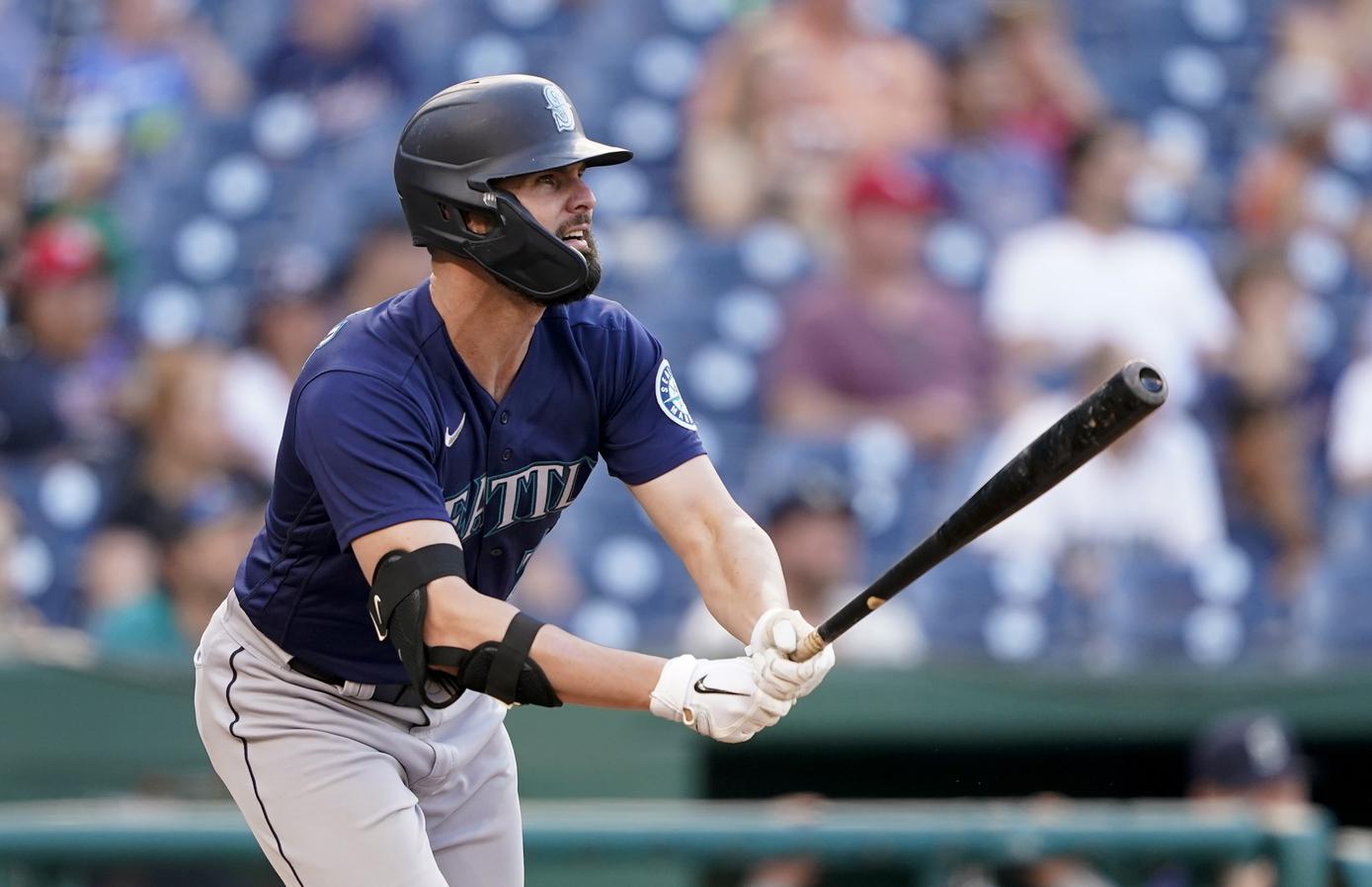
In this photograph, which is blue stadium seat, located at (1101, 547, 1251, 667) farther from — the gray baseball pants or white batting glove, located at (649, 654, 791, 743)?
white batting glove, located at (649, 654, 791, 743)

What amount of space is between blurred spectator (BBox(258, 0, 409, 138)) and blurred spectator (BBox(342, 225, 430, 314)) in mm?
1176

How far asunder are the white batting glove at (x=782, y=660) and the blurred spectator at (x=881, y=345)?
3.88 metres

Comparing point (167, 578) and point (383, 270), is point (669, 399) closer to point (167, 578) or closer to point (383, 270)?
point (167, 578)

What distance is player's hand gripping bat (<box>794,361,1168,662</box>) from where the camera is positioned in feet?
8.46

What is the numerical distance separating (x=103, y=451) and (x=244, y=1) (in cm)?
286

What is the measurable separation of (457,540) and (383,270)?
414 cm

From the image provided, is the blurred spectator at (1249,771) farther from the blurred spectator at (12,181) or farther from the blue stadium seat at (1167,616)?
the blurred spectator at (12,181)

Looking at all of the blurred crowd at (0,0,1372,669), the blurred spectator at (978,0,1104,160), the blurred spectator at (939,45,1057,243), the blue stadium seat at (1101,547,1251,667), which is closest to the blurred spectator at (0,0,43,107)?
the blurred crowd at (0,0,1372,669)

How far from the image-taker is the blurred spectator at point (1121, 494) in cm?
638

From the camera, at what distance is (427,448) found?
3.02 metres

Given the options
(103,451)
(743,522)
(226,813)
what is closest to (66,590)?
(103,451)

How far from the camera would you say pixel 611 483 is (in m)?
6.76

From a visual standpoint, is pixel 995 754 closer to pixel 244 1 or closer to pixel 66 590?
pixel 66 590

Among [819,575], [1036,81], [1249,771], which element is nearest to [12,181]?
[819,575]
